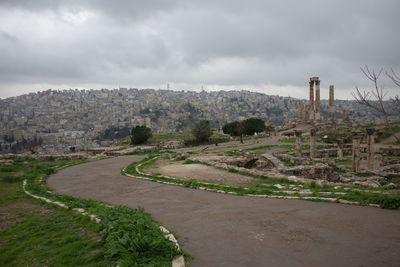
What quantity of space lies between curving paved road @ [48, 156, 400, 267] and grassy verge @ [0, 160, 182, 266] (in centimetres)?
78

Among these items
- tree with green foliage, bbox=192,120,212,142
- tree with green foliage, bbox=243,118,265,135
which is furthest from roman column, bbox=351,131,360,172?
tree with green foliage, bbox=243,118,265,135

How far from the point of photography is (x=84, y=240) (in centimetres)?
591

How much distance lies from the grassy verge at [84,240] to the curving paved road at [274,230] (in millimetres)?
779

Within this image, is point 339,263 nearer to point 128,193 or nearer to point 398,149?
point 128,193

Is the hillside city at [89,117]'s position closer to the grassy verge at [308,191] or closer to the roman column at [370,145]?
the roman column at [370,145]

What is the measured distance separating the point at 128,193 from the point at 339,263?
8.76 meters

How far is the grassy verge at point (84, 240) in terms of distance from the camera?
482 centimetres

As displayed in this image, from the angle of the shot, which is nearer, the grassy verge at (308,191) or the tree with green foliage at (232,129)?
the grassy verge at (308,191)

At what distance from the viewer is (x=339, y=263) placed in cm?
446

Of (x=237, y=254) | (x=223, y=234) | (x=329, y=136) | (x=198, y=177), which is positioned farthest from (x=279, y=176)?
(x=329, y=136)

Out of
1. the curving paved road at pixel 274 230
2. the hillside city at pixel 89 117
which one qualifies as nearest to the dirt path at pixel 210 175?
the curving paved road at pixel 274 230

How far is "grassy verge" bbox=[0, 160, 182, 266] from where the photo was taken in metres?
4.82

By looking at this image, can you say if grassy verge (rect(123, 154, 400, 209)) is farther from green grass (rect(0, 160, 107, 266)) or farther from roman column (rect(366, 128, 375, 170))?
roman column (rect(366, 128, 375, 170))

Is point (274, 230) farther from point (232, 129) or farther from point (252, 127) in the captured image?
point (252, 127)
